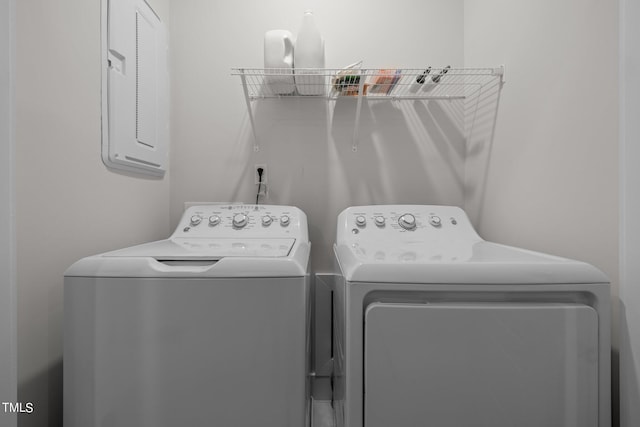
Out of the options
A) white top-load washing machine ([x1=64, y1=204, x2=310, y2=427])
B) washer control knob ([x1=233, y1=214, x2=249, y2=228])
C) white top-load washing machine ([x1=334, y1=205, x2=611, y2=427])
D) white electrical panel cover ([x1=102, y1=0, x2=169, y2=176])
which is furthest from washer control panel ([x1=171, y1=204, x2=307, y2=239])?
white top-load washing machine ([x1=334, y1=205, x2=611, y2=427])

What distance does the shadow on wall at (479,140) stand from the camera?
138 centimetres

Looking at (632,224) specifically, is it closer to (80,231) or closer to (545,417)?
Answer: (545,417)

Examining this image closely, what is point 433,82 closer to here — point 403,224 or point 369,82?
point 369,82

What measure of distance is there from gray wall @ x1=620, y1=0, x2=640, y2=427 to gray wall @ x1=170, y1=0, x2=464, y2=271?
0.87 m

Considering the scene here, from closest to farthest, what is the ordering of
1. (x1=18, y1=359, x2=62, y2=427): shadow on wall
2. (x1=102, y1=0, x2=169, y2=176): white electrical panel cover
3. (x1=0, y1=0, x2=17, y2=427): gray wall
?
1. (x1=0, y1=0, x2=17, y2=427): gray wall
2. (x1=18, y1=359, x2=62, y2=427): shadow on wall
3. (x1=102, y1=0, x2=169, y2=176): white electrical panel cover

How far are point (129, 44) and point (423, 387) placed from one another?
1574 mm

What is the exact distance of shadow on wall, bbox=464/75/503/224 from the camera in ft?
4.53

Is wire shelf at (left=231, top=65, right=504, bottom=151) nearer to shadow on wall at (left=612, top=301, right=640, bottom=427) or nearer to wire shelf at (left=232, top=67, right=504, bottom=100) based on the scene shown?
wire shelf at (left=232, top=67, right=504, bottom=100)

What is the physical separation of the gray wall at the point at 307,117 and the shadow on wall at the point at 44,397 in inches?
33.4

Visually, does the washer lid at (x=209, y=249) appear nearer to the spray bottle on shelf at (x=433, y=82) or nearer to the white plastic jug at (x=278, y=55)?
the white plastic jug at (x=278, y=55)

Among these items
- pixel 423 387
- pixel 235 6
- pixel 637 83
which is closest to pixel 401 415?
pixel 423 387

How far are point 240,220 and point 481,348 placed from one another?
966 mm

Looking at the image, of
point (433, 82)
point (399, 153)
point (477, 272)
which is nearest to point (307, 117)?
point (399, 153)

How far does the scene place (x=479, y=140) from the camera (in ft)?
4.86
